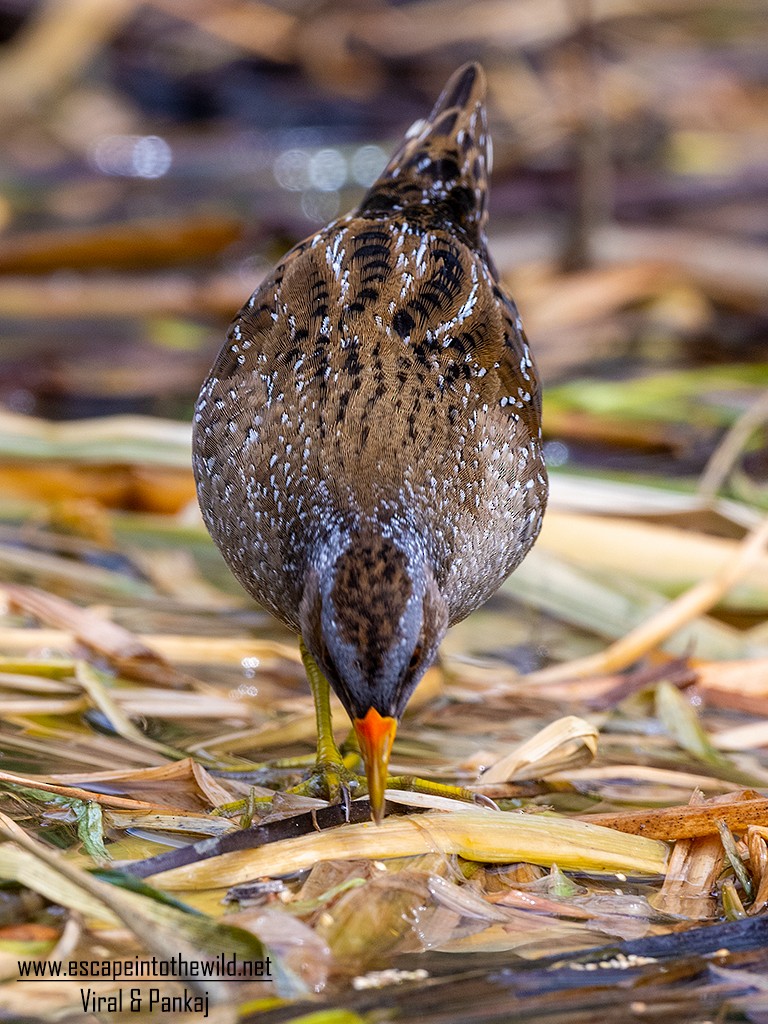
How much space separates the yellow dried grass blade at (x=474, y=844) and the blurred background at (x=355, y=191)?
275cm

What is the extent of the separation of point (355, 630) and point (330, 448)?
726 mm

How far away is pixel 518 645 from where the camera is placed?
5.53m

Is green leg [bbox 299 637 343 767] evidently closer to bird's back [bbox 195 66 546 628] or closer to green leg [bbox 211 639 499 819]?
green leg [bbox 211 639 499 819]

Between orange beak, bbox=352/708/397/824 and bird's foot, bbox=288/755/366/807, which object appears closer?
orange beak, bbox=352/708/397/824

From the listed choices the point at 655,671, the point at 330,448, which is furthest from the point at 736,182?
the point at 330,448

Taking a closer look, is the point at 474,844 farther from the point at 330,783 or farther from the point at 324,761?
the point at 324,761

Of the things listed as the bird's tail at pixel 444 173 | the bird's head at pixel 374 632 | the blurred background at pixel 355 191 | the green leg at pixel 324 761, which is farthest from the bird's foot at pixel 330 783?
the blurred background at pixel 355 191

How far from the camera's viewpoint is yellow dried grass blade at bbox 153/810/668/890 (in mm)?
3535

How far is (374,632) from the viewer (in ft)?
10.8

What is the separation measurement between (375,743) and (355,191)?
798cm

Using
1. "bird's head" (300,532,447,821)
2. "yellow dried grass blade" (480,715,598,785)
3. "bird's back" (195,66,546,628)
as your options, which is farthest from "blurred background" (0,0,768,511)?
"bird's head" (300,532,447,821)

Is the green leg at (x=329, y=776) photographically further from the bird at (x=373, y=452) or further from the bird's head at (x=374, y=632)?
the bird's head at (x=374, y=632)

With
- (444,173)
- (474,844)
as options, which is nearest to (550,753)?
(474,844)

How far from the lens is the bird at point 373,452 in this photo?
3410mm
